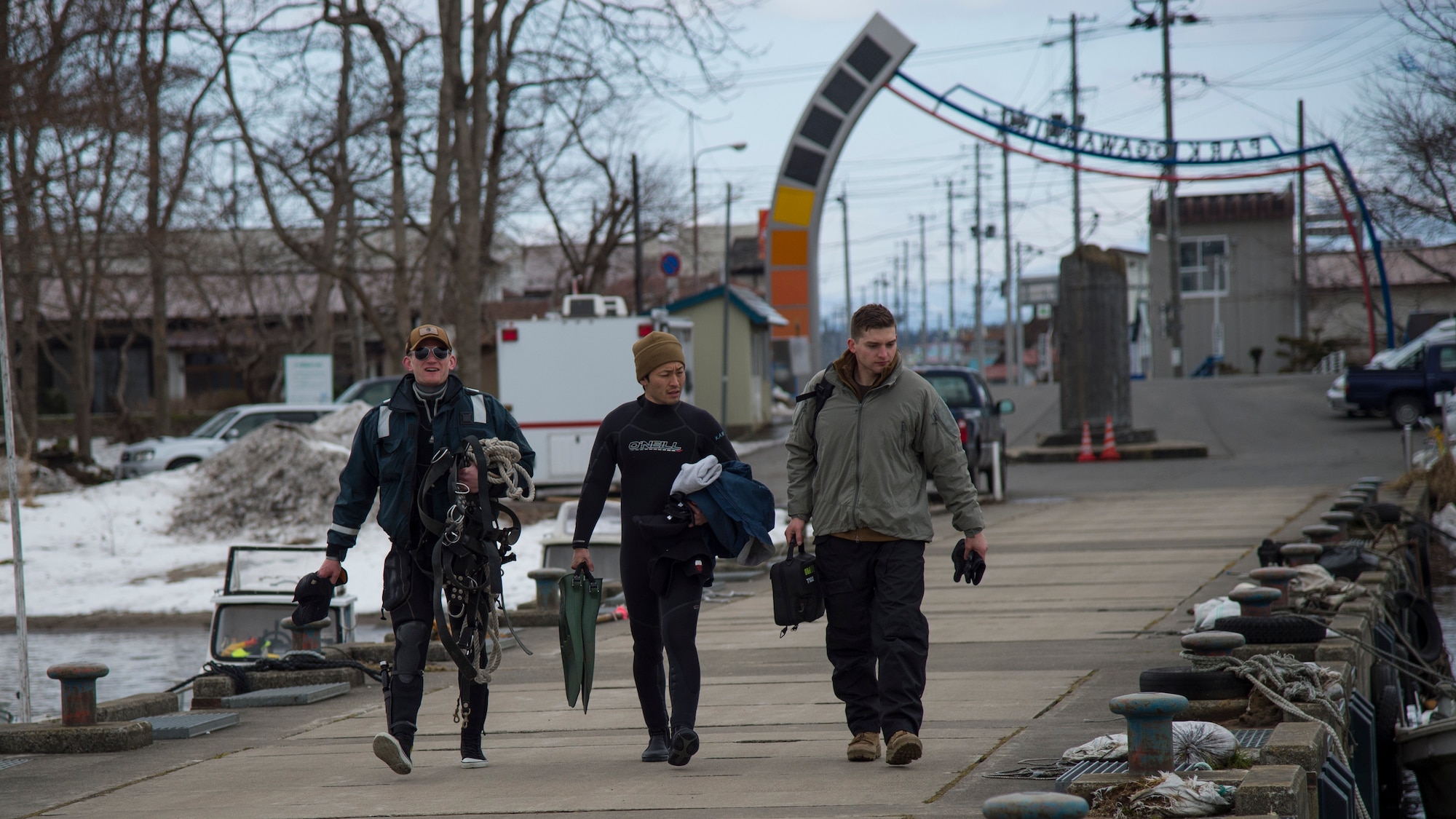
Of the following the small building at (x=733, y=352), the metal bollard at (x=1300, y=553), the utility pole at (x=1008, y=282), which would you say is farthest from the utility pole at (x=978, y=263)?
the metal bollard at (x=1300, y=553)

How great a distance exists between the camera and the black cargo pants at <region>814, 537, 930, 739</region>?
18.3ft

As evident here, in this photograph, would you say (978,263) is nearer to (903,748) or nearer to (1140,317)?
(1140,317)

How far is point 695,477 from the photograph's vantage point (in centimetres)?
583

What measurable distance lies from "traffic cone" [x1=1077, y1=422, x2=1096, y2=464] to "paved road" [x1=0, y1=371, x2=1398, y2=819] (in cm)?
1453

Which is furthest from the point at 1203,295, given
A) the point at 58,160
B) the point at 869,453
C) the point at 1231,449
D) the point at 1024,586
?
the point at 869,453

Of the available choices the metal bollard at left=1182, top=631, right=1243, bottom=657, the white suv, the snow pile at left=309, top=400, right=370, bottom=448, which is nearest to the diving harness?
the metal bollard at left=1182, top=631, right=1243, bottom=657

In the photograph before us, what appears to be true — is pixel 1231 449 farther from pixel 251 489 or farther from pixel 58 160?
pixel 58 160

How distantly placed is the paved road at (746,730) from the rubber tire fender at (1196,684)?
0.27 m

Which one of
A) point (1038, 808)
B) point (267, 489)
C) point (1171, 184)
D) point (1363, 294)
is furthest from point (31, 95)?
point (1363, 294)

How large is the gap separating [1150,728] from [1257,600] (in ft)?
10.5

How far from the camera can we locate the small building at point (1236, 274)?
212 feet

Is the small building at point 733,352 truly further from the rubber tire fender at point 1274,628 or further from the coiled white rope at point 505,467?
the coiled white rope at point 505,467

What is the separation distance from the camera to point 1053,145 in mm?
25078

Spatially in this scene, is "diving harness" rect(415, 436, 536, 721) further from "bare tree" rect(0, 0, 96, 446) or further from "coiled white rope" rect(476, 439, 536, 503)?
"bare tree" rect(0, 0, 96, 446)
